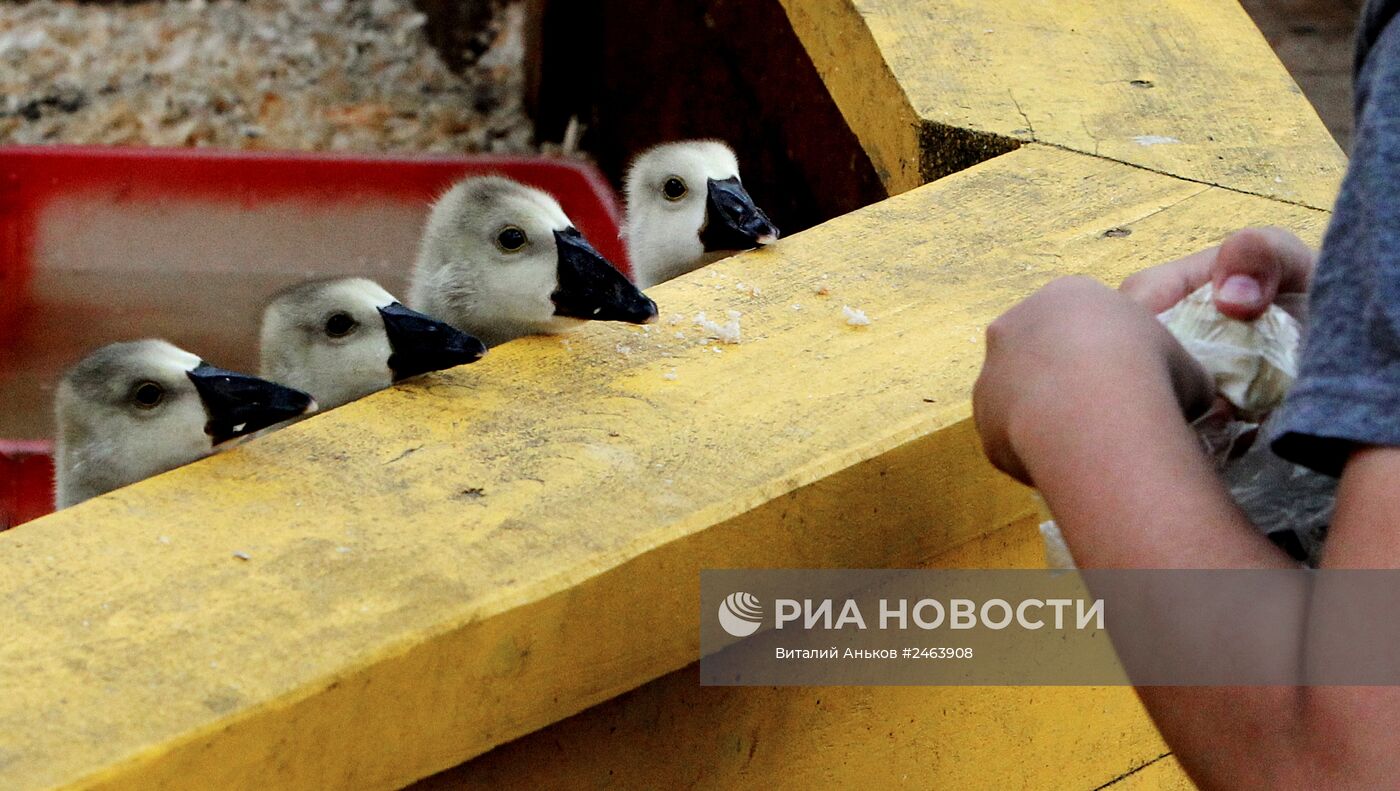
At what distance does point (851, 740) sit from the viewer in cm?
166

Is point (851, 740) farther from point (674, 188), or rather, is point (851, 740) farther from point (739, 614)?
point (674, 188)

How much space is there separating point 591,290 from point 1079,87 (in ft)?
2.94

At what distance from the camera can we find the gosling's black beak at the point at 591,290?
1.78 metres

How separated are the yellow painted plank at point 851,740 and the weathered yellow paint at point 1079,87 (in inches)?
28.7

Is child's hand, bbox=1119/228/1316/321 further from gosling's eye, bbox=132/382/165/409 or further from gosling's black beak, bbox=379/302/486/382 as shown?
gosling's eye, bbox=132/382/165/409

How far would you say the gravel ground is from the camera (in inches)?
188

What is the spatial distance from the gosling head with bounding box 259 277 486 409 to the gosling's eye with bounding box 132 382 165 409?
265 millimetres

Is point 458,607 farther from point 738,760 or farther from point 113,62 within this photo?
point 113,62

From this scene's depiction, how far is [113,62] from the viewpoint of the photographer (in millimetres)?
5074

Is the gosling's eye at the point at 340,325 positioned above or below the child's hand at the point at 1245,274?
below

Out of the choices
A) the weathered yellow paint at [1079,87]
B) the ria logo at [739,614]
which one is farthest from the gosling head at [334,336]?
the weathered yellow paint at [1079,87]

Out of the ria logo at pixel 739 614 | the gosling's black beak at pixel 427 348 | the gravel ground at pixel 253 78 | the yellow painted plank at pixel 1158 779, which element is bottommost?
the yellow painted plank at pixel 1158 779

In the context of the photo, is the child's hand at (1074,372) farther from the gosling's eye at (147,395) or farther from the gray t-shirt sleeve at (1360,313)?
the gosling's eye at (147,395)

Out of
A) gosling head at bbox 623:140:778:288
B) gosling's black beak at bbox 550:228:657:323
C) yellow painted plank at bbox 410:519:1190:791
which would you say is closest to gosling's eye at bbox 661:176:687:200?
gosling head at bbox 623:140:778:288
